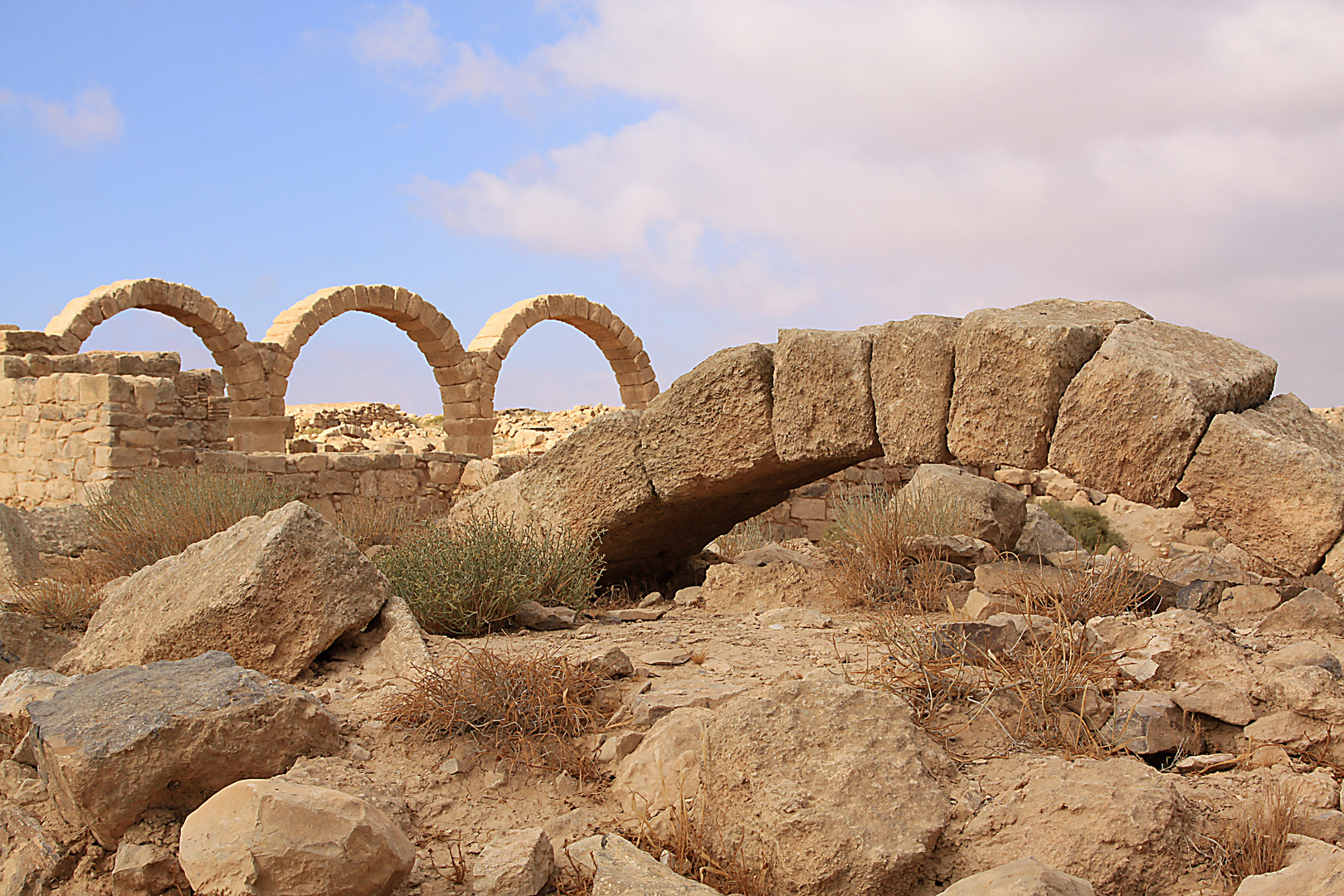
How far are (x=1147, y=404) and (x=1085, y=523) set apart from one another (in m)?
9.91

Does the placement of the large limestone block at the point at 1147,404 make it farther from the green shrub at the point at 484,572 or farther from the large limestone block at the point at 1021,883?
the green shrub at the point at 484,572

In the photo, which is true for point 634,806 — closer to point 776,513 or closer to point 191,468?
point 191,468

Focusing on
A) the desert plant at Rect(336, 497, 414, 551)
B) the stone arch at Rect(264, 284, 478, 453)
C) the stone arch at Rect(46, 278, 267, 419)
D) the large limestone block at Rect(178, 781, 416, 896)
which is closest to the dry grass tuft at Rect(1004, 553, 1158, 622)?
the large limestone block at Rect(178, 781, 416, 896)

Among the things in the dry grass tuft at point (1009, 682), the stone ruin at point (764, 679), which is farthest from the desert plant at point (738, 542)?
the dry grass tuft at point (1009, 682)

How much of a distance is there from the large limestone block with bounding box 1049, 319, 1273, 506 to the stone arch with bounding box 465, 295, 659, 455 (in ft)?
36.2

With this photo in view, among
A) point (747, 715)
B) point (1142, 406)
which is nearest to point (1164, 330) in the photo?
point (1142, 406)

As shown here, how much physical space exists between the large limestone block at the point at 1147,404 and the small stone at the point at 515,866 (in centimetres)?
283

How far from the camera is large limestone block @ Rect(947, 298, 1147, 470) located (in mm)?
4367

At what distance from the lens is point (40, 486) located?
9.29 m

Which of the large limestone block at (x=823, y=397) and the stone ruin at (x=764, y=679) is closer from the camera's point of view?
the stone ruin at (x=764, y=679)

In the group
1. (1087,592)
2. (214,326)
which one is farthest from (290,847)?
(214,326)

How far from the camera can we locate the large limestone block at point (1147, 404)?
4.05 meters

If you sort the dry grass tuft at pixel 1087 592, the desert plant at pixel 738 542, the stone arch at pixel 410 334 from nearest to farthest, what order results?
the dry grass tuft at pixel 1087 592, the desert plant at pixel 738 542, the stone arch at pixel 410 334

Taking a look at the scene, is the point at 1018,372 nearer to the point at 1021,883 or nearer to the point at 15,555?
the point at 1021,883
